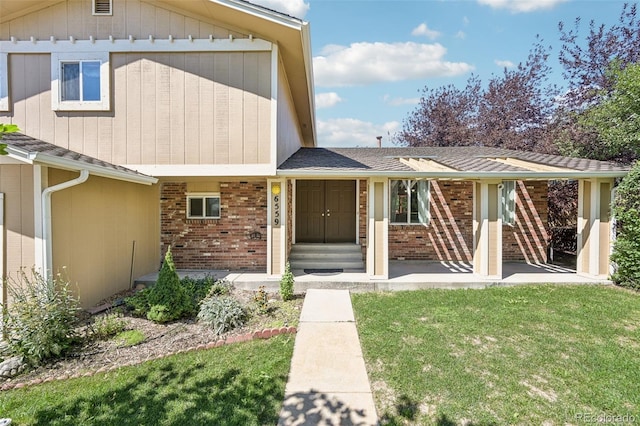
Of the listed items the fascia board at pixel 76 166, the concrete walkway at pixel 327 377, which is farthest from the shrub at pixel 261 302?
the fascia board at pixel 76 166

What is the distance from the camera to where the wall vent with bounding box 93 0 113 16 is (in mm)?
6812

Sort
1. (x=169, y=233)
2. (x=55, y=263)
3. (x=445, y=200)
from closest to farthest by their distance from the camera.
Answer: (x=55, y=263)
(x=169, y=233)
(x=445, y=200)

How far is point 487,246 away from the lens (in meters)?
7.22

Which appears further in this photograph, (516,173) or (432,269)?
(432,269)

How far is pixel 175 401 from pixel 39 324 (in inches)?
93.7

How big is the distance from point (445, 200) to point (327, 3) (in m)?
6.93

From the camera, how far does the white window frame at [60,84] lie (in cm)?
677

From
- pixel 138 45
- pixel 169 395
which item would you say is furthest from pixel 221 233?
pixel 169 395

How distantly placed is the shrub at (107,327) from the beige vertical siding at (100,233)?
0.99 metres

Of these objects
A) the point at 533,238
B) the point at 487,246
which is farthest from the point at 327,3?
the point at 533,238

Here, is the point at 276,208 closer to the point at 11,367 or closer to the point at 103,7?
the point at 11,367

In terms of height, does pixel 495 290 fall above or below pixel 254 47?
below

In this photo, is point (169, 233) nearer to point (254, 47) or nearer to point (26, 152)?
point (26, 152)

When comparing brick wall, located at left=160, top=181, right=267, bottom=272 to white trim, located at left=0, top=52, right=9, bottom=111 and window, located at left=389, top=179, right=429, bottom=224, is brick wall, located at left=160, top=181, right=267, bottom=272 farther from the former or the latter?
window, located at left=389, top=179, right=429, bottom=224
